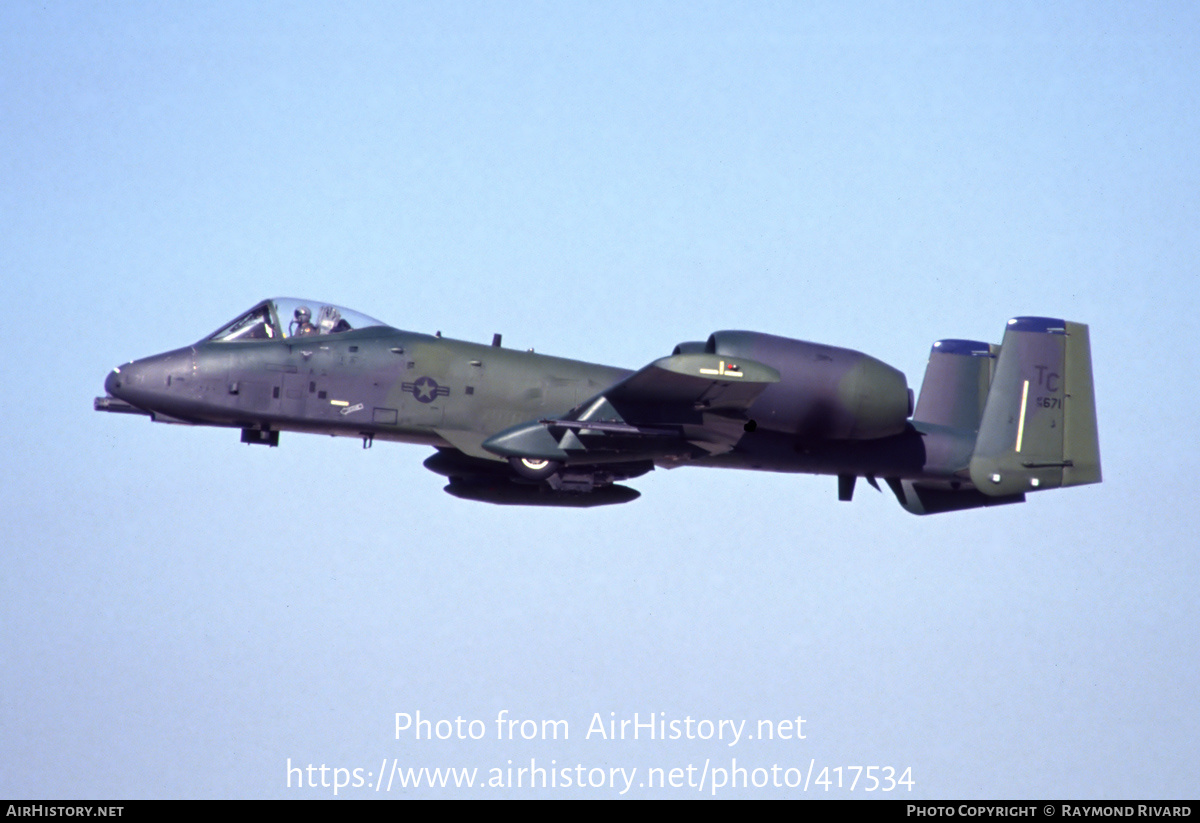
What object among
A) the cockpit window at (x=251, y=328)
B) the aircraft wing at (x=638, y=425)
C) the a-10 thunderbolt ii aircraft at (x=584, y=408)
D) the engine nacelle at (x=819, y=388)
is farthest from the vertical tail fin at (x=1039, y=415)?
the cockpit window at (x=251, y=328)

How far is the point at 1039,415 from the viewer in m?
20.1

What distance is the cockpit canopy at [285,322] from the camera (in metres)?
18.4

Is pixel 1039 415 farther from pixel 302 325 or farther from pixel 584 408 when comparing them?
pixel 302 325

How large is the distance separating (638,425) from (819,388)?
226 centimetres

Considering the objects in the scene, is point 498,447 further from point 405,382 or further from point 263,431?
point 263,431

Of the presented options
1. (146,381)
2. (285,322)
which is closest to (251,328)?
(285,322)

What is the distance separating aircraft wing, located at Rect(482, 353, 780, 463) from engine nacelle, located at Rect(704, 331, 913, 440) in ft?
1.71

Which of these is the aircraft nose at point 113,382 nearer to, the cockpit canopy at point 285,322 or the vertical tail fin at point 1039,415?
the cockpit canopy at point 285,322

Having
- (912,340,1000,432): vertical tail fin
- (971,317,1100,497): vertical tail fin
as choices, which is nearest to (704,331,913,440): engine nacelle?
(971,317,1100,497): vertical tail fin

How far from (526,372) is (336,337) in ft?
7.97

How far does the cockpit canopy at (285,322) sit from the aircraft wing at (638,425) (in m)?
2.66

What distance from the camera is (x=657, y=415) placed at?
1792 cm

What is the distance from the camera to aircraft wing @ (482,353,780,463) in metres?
17.5
